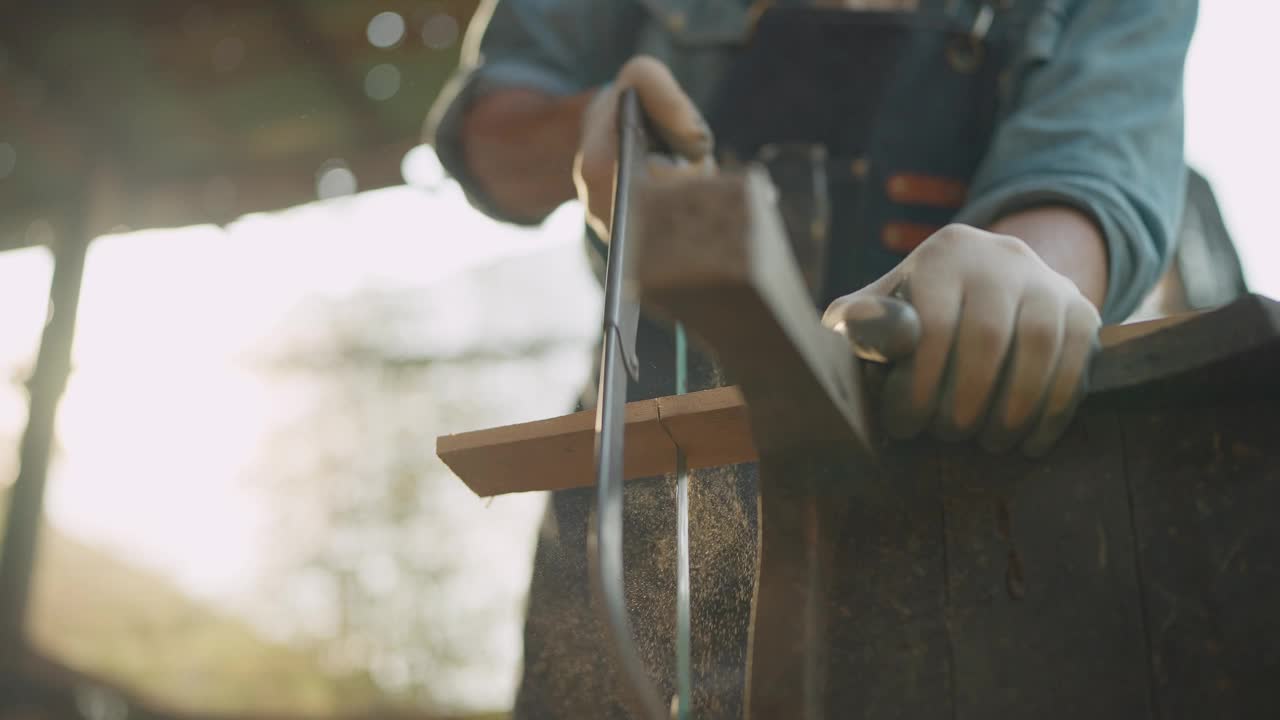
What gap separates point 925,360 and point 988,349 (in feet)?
0.09

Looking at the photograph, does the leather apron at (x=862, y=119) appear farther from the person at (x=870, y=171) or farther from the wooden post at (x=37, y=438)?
the wooden post at (x=37, y=438)

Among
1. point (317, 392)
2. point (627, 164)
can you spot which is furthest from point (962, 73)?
point (317, 392)

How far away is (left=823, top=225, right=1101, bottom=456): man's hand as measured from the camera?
417mm

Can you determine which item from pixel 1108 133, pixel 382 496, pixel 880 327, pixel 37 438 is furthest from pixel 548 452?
pixel 382 496

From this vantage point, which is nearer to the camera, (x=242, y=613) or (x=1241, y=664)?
(x=1241, y=664)

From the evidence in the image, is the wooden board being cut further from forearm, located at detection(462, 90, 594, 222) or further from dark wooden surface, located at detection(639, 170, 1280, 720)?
forearm, located at detection(462, 90, 594, 222)

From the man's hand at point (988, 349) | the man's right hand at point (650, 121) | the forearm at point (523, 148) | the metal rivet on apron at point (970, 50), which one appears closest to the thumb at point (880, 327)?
the man's hand at point (988, 349)

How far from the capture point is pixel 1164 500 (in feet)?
1.40

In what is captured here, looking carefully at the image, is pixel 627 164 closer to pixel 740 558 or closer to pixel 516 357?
pixel 740 558

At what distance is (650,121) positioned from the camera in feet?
2.31

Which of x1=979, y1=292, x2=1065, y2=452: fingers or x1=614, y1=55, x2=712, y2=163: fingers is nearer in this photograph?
x1=979, y1=292, x2=1065, y2=452: fingers

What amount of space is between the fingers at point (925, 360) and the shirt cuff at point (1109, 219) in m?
0.34

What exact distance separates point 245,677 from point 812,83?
521 centimetres

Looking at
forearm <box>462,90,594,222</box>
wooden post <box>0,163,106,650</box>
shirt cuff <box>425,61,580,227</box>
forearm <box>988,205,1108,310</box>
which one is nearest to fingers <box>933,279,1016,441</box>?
forearm <box>988,205,1108,310</box>
